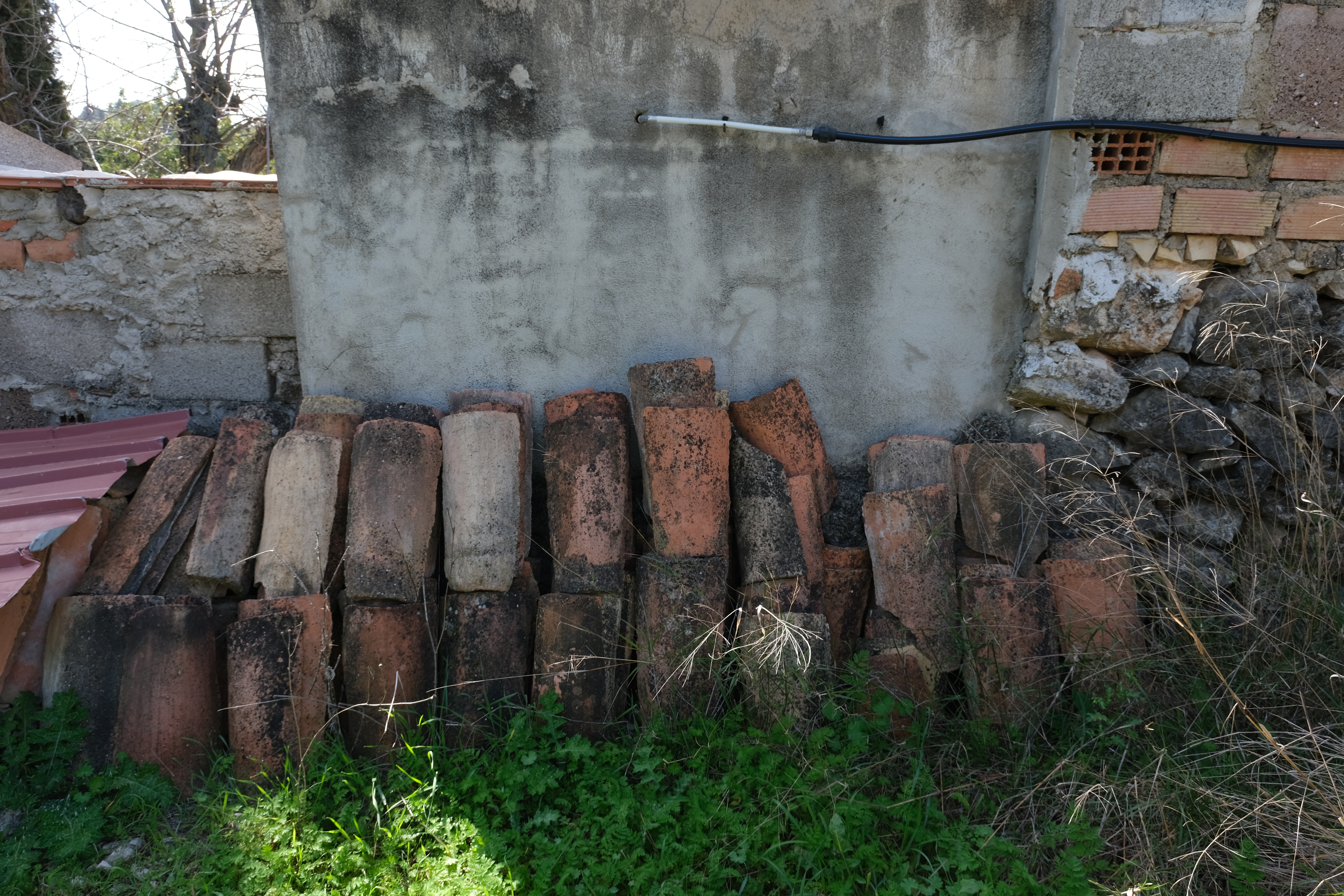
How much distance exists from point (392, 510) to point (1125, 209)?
→ 106 inches

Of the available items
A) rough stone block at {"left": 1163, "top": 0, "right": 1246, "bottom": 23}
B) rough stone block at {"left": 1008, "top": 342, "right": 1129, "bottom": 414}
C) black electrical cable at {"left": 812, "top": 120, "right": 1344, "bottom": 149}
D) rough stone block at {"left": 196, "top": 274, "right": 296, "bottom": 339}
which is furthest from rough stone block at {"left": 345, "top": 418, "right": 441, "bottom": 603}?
rough stone block at {"left": 1163, "top": 0, "right": 1246, "bottom": 23}

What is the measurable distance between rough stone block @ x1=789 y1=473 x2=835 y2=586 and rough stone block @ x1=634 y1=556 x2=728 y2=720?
34 centimetres

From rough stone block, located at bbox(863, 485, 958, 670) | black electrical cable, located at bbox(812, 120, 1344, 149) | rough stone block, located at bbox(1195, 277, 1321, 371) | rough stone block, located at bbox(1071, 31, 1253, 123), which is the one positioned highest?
rough stone block, located at bbox(1071, 31, 1253, 123)

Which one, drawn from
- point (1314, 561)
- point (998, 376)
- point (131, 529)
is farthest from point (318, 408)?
point (1314, 561)

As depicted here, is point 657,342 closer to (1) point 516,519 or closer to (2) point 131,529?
(1) point 516,519

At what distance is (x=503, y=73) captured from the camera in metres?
2.82

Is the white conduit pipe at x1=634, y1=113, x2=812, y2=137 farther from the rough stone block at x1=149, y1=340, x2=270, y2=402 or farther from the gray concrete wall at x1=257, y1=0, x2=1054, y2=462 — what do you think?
the rough stone block at x1=149, y1=340, x2=270, y2=402

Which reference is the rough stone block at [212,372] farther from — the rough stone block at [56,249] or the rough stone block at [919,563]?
the rough stone block at [919,563]

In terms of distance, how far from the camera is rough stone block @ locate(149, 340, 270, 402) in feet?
10.7

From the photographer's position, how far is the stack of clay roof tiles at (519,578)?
2.31 m

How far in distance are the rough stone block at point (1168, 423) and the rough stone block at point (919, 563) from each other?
0.78 meters

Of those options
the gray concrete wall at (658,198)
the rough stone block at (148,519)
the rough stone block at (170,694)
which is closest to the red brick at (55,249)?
the gray concrete wall at (658,198)

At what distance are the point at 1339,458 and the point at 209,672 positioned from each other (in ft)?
12.4

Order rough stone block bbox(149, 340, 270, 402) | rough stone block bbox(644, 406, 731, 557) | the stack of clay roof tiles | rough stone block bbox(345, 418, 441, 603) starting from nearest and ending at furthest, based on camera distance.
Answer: the stack of clay roof tiles, rough stone block bbox(345, 418, 441, 603), rough stone block bbox(644, 406, 731, 557), rough stone block bbox(149, 340, 270, 402)
